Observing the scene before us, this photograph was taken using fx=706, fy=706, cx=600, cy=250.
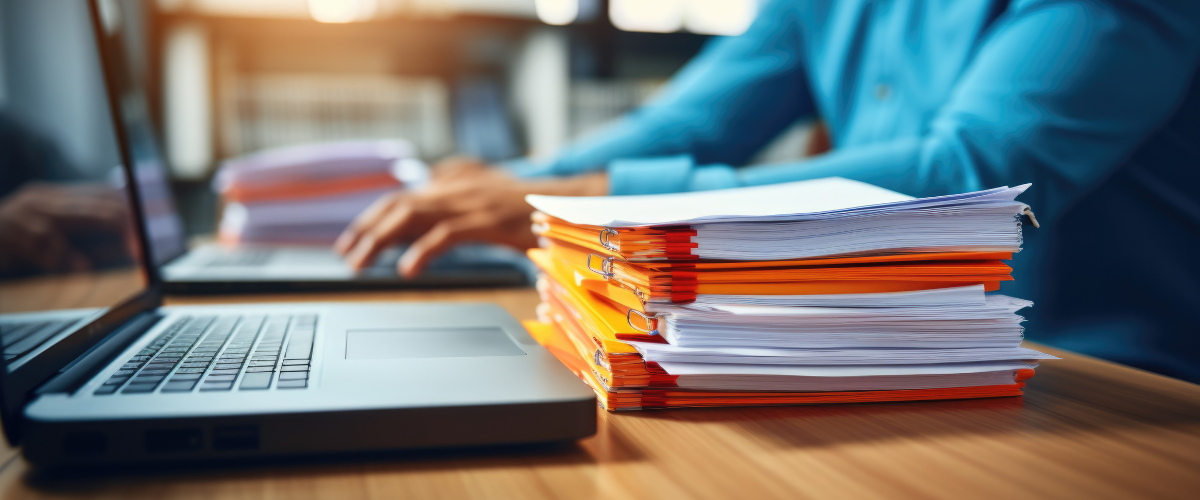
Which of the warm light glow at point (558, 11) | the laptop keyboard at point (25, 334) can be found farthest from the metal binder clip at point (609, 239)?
the warm light glow at point (558, 11)

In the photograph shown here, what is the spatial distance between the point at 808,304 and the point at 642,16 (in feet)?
8.50

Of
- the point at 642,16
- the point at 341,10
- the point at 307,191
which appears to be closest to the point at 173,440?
the point at 307,191

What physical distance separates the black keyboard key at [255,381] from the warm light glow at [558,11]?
101 inches

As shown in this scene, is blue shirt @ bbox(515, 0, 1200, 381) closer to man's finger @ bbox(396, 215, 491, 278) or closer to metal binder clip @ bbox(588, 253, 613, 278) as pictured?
man's finger @ bbox(396, 215, 491, 278)

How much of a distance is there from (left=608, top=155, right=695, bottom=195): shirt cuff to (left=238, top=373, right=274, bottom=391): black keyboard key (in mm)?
578

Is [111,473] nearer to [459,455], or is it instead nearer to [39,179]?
[459,455]

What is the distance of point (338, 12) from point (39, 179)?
92.5 inches

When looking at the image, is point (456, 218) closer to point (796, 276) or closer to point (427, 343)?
point (427, 343)

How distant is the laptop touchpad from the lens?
1.33 ft

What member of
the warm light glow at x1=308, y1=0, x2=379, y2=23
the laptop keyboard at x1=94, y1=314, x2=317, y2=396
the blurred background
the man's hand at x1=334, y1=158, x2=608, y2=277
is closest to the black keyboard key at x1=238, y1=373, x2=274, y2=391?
the laptop keyboard at x1=94, y1=314, x2=317, y2=396

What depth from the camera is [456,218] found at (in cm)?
98

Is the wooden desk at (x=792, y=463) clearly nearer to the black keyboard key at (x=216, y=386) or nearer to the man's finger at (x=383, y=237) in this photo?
the black keyboard key at (x=216, y=386)

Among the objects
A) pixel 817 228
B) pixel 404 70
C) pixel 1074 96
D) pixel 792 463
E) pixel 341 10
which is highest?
pixel 341 10

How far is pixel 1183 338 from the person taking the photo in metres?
0.70
